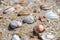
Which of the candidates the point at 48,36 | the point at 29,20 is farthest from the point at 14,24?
the point at 48,36

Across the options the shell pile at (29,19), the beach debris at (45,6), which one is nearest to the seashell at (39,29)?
the shell pile at (29,19)

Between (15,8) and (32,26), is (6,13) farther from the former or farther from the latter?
(32,26)

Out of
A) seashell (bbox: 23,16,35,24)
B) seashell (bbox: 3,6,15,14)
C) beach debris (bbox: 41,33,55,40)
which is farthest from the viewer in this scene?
seashell (bbox: 3,6,15,14)

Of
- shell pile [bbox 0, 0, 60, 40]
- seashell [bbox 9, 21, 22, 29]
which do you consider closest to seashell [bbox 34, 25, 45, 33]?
shell pile [bbox 0, 0, 60, 40]

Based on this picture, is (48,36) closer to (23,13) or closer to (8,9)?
(23,13)

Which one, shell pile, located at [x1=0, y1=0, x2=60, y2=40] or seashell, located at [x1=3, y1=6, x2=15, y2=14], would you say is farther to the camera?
seashell, located at [x1=3, y1=6, x2=15, y2=14]

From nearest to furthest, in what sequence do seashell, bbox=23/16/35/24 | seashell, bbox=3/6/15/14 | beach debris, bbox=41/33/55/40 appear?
beach debris, bbox=41/33/55/40
seashell, bbox=23/16/35/24
seashell, bbox=3/6/15/14

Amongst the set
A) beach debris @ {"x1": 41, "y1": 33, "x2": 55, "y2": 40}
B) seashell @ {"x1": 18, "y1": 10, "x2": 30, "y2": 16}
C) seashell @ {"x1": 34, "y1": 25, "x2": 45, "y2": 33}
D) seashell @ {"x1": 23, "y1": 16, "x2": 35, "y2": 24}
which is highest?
seashell @ {"x1": 18, "y1": 10, "x2": 30, "y2": 16}

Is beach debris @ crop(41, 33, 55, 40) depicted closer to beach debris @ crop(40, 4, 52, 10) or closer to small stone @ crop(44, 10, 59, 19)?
small stone @ crop(44, 10, 59, 19)

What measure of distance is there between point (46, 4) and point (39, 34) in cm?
38

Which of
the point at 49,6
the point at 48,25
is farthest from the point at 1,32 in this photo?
the point at 49,6

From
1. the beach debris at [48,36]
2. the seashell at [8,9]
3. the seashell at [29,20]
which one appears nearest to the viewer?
the beach debris at [48,36]

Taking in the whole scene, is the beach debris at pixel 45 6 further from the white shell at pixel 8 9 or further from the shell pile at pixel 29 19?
the white shell at pixel 8 9

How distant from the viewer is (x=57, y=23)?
1.43m
